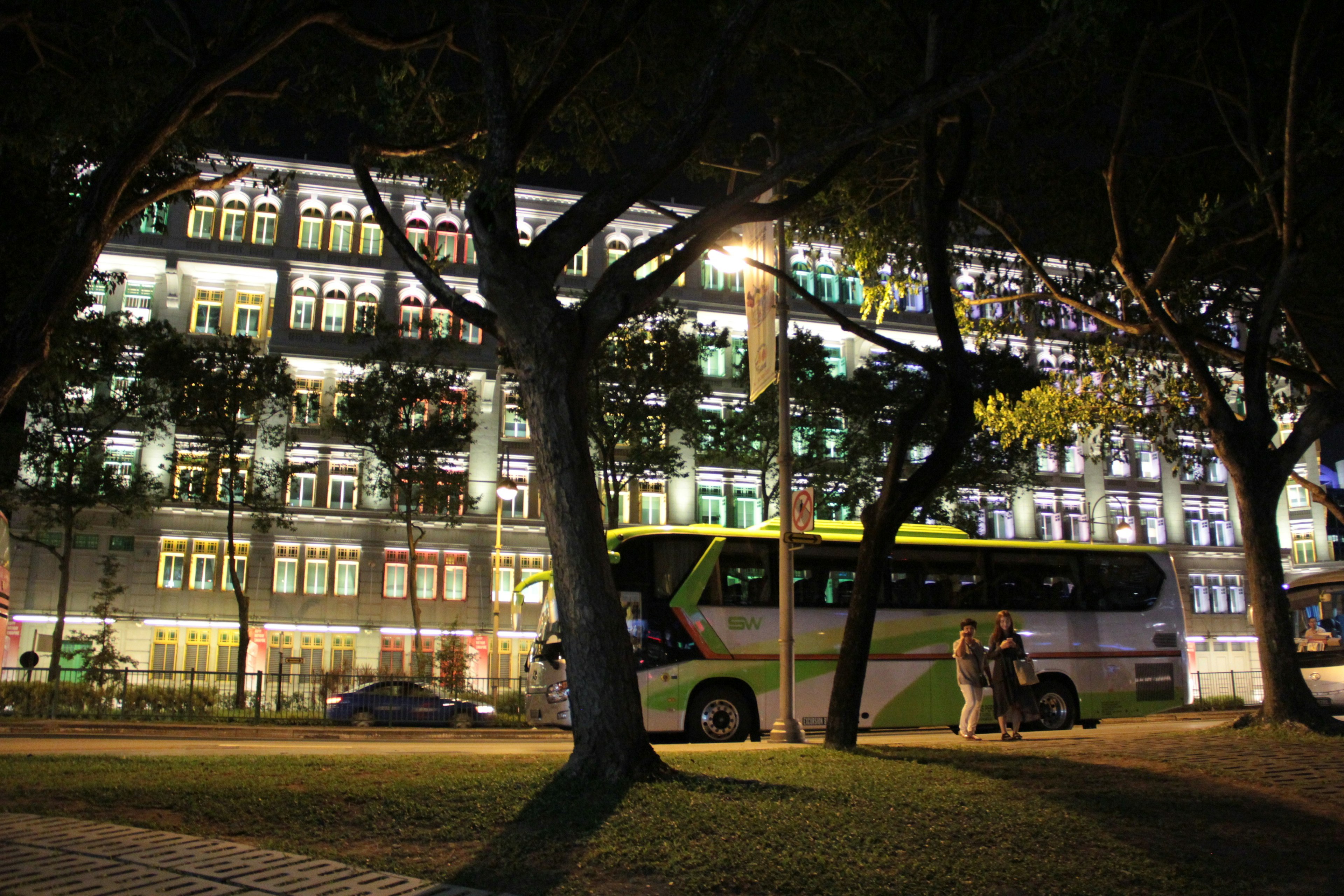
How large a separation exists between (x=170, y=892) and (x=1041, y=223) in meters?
15.5

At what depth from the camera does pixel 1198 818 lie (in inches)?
309

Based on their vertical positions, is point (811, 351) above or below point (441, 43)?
above

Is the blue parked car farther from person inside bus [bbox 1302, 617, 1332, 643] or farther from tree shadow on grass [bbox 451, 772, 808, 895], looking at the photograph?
person inside bus [bbox 1302, 617, 1332, 643]

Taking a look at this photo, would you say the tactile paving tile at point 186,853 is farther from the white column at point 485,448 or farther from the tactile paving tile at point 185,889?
the white column at point 485,448

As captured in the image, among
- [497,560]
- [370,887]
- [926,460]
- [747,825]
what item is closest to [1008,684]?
[926,460]

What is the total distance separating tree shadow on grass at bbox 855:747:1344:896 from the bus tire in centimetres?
832

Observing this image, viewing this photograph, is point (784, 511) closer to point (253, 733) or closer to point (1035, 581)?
point (1035, 581)

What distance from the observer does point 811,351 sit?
35.4 metres

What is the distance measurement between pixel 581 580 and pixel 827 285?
42197 millimetres

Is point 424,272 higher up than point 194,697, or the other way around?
point 424,272

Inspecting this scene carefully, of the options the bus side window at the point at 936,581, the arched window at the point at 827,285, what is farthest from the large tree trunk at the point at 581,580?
the arched window at the point at 827,285

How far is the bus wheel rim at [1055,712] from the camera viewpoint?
18.5 m

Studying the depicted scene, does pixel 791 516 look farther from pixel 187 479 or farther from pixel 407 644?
pixel 407 644

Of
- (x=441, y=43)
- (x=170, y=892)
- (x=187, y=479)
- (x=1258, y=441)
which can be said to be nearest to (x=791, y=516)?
(x=1258, y=441)
